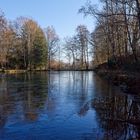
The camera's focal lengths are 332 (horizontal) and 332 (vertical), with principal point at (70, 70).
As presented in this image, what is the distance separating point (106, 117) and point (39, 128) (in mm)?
2961

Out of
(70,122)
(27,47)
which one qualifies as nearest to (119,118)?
(70,122)

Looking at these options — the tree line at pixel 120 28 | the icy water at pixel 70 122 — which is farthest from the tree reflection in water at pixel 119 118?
the tree line at pixel 120 28

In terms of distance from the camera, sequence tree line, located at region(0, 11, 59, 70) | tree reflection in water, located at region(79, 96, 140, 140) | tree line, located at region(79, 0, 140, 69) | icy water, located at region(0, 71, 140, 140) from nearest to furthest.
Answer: icy water, located at region(0, 71, 140, 140) < tree reflection in water, located at region(79, 96, 140, 140) < tree line, located at region(79, 0, 140, 69) < tree line, located at region(0, 11, 59, 70)

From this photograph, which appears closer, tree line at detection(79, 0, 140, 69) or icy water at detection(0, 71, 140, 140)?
icy water at detection(0, 71, 140, 140)

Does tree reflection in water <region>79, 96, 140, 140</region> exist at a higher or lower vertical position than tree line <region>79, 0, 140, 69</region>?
lower

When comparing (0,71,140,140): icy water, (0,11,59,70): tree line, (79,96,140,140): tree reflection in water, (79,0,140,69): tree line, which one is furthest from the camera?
(0,11,59,70): tree line

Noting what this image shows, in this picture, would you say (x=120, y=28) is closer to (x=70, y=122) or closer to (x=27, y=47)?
(x=70, y=122)

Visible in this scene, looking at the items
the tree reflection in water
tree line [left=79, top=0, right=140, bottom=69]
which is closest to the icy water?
the tree reflection in water

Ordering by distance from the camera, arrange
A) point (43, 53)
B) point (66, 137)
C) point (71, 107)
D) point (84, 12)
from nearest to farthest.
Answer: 1. point (66, 137)
2. point (71, 107)
3. point (84, 12)
4. point (43, 53)

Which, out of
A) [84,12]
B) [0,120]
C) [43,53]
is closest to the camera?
[0,120]

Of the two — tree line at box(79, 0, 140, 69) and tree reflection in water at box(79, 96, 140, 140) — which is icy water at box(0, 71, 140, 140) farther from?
tree line at box(79, 0, 140, 69)

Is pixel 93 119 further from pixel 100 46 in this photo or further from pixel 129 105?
pixel 100 46

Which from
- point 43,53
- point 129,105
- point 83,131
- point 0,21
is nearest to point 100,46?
point 43,53

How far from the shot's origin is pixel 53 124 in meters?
10.8
